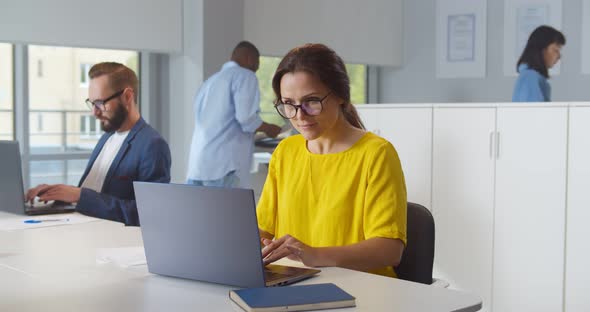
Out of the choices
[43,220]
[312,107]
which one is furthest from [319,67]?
A: [43,220]

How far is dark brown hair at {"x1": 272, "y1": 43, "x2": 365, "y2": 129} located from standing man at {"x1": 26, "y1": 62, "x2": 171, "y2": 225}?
83cm

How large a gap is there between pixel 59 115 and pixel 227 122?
1.02 m

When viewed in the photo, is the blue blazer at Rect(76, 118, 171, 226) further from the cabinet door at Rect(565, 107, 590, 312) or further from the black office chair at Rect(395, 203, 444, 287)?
the cabinet door at Rect(565, 107, 590, 312)

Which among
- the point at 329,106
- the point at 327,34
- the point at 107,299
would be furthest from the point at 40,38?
the point at 107,299

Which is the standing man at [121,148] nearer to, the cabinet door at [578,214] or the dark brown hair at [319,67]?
the dark brown hair at [319,67]

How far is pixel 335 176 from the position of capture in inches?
79.4

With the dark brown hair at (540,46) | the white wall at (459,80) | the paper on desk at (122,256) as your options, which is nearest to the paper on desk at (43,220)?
the paper on desk at (122,256)

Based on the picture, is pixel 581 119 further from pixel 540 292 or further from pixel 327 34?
pixel 327 34

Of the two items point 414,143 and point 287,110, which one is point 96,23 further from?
point 287,110

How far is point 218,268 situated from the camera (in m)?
1.55

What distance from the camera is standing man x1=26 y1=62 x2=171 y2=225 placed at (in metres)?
2.68

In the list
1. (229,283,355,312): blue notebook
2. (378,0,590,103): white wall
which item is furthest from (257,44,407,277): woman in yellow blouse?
(378,0,590,103): white wall

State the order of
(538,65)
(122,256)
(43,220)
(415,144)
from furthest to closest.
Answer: (538,65) < (415,144) < (43,220) < (122,256)

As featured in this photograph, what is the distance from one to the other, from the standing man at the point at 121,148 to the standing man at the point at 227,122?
1.57 meters
